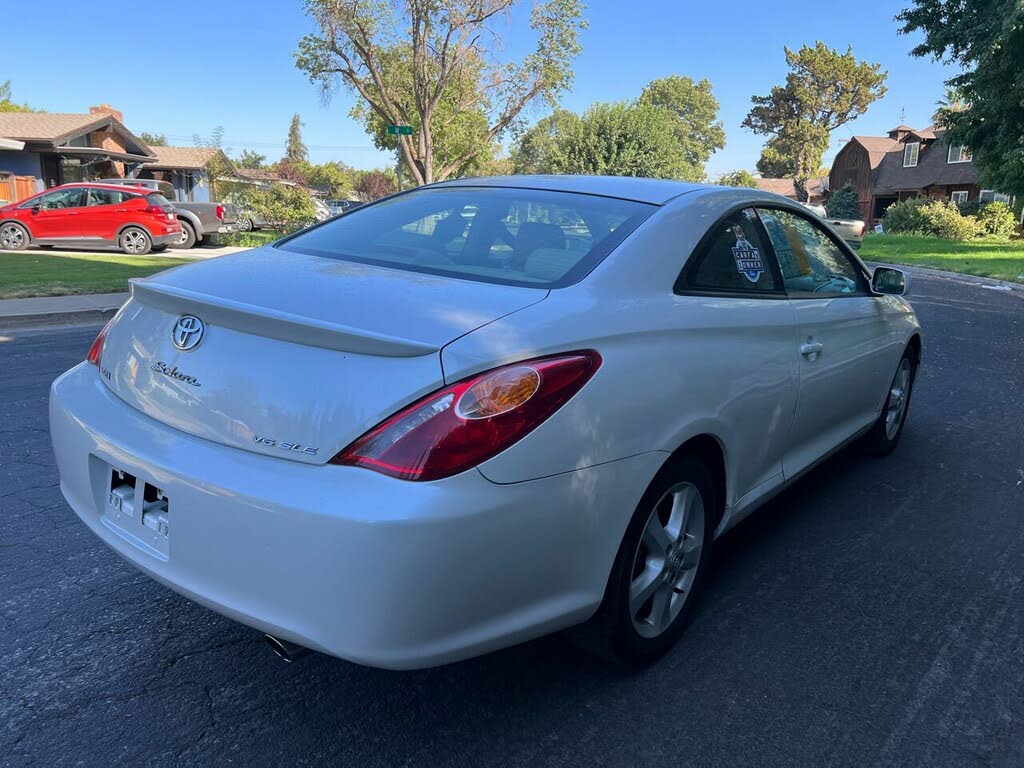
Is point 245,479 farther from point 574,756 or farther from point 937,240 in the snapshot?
point 937,240

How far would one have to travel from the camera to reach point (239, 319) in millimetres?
2227

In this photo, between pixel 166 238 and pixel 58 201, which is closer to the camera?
pixel 58 201

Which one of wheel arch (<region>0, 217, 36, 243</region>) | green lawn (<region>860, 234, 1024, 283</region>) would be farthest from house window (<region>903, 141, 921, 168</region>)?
wheel arch (<region>0, 217, 36, 243</region>)

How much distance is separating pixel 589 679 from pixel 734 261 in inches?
63.8

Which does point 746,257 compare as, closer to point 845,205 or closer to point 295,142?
point 845,205

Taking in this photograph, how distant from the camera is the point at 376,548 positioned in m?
1.87

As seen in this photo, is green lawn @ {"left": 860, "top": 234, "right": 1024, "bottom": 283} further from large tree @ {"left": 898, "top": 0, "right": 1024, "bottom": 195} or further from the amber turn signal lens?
the amber turn signal lens

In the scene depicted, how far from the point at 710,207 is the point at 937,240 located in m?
34.0

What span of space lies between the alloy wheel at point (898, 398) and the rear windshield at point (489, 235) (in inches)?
104

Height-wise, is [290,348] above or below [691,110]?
below

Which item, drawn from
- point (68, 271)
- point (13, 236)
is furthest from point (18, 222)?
point (68, 271)

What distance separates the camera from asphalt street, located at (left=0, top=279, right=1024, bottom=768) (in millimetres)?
2301

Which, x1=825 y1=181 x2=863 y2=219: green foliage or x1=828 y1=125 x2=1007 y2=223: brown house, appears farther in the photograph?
x1=825 y1=181 x2=863 y2=219: green foliage

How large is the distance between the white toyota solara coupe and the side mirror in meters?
1.43
